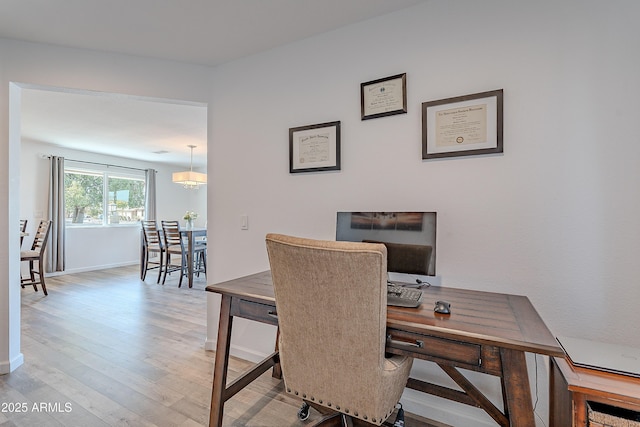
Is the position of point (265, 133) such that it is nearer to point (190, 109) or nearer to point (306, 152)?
point (306, 152)

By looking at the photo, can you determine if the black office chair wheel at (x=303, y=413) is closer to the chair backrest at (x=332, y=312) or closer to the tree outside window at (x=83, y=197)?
the chair backrest at (x=332, y=312)

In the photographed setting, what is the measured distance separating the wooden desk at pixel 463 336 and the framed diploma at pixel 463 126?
716mm

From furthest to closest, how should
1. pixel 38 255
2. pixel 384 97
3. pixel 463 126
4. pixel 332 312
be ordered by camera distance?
pixel 38 255 → pixel 384 97 → pixel 463 126 → pixel 332 312

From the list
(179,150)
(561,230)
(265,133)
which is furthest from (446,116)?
(179,150)

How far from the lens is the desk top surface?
92 centimetres

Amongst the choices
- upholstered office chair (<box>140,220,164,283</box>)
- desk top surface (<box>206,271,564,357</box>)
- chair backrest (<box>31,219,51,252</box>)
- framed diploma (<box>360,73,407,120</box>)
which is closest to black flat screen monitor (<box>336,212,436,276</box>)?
desk top surface (<box>206,271,564,357</box>)

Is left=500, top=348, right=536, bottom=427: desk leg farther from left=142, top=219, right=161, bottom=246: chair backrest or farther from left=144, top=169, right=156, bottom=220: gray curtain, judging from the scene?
left=144, top=169, right=156, bottom=220: gray curtain

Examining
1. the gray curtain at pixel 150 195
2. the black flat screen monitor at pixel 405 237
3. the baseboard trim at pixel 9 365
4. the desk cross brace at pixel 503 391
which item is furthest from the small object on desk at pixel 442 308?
the gray curtain at pixel 150 195

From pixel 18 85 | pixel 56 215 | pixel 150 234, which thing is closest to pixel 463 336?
pixel 18 85

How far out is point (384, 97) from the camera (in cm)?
179

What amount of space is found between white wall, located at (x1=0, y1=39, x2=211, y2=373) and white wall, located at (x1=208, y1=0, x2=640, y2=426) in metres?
1.21

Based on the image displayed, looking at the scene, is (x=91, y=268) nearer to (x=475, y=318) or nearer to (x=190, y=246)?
(x=190, y=246)

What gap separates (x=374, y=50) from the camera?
72.9 inches

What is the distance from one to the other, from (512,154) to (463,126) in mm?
269
